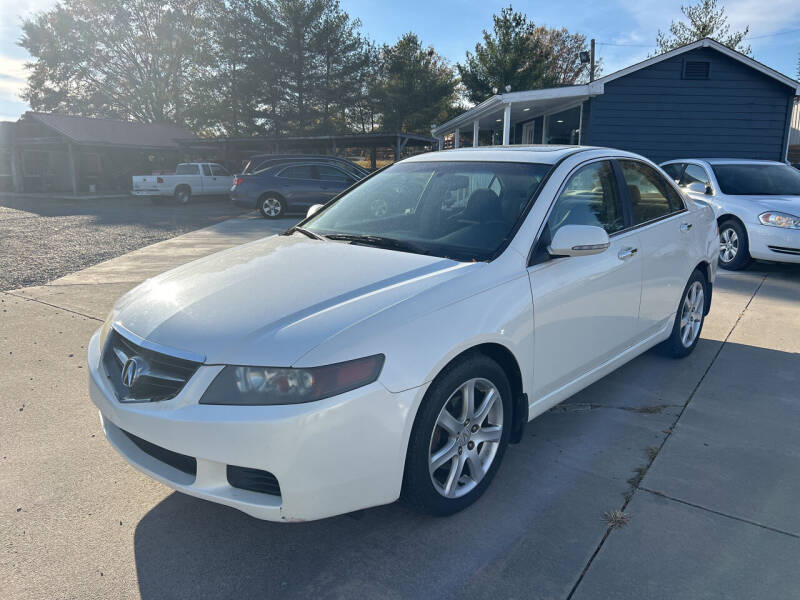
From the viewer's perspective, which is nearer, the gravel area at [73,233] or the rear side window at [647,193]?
the rear side window at [647,193]

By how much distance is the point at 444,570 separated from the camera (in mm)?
2309

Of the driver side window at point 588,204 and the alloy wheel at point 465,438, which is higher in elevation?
the driver side window at point 588,204

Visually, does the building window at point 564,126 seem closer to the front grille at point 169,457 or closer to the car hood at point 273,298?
the car hood at point 273,298

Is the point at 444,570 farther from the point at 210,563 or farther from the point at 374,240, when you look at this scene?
the point at 374,240

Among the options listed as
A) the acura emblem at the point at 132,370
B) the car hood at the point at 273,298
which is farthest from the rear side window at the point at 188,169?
the acura emblem at the point at 132,370

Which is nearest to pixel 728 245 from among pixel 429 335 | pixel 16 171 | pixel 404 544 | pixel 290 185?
pixel 429 335

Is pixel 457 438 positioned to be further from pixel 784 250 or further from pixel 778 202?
pixel 778 202

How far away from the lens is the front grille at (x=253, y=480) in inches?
84.6

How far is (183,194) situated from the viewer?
2338 centimetres

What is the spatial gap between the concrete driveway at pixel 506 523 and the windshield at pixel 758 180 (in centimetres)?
531

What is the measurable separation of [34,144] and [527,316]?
3499cm

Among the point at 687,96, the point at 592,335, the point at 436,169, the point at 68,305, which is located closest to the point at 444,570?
the point at 592,335

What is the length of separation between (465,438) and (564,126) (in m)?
19.4

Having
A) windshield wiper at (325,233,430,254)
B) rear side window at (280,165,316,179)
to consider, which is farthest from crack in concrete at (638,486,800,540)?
rear side window at (280,165,316,179)
